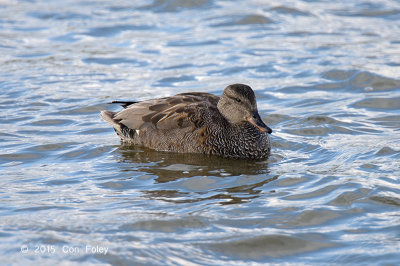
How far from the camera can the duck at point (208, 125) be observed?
9.82 metres

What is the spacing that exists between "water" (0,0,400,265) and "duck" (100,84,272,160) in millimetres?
240

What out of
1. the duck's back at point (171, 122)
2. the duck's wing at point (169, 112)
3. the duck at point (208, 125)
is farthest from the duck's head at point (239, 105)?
the duck's wing at point (169, 112)

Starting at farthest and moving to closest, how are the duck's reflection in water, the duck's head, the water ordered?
the duck's head, the duck's reflection in water, the water

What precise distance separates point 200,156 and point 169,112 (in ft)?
2.84

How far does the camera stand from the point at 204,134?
991cm

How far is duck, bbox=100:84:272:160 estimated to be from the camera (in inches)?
387

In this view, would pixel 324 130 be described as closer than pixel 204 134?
No

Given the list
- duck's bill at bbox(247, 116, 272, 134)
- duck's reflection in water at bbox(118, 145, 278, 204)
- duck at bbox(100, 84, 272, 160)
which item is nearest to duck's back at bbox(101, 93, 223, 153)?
duck at bbox(100, 84, 272, 160)

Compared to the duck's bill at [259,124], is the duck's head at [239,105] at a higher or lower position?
higher

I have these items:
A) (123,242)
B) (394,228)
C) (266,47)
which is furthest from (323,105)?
(123,242)

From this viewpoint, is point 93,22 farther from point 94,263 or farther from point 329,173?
point 94,263

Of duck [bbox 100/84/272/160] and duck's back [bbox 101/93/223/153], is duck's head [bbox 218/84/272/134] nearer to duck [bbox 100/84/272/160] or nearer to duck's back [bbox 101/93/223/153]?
duck [bbox 100/84/272/160]

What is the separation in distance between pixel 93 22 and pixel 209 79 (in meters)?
5.69

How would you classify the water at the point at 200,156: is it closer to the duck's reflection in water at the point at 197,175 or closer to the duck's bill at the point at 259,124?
the duck's reflection in water at the point at 197,175
